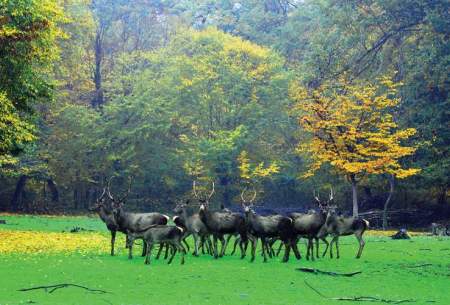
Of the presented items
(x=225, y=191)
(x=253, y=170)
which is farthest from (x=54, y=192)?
(x=253, y=170)

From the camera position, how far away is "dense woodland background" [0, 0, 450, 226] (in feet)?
136

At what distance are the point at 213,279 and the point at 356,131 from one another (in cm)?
2566

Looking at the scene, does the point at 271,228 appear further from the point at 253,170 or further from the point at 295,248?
the point at 253,170

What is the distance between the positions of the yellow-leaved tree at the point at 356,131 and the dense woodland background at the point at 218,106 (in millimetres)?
1716

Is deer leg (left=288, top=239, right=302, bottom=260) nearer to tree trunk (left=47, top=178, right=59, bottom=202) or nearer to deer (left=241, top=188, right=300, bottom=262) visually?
deer (left=241, top=188, right=300, bottom=262)

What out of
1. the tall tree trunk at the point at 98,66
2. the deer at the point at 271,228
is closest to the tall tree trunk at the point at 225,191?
the tall tree trunk at the point at 98,66

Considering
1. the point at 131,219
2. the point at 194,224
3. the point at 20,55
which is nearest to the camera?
the point at 131,219

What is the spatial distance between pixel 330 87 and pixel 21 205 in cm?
2665

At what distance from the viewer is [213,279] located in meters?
14.9

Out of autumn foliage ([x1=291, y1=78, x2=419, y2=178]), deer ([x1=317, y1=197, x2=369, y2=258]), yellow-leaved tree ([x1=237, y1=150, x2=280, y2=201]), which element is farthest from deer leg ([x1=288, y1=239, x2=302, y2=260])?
yellow-leaved tree ([x1=237, y1=150, x2=280, y2=201])

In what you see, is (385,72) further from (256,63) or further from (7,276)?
(7,276)

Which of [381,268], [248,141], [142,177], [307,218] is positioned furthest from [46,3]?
[142,177]

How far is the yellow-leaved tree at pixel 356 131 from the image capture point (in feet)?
124

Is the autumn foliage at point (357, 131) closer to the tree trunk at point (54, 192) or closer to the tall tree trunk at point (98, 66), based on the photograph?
the tall tree trunk at point (98, 66)
